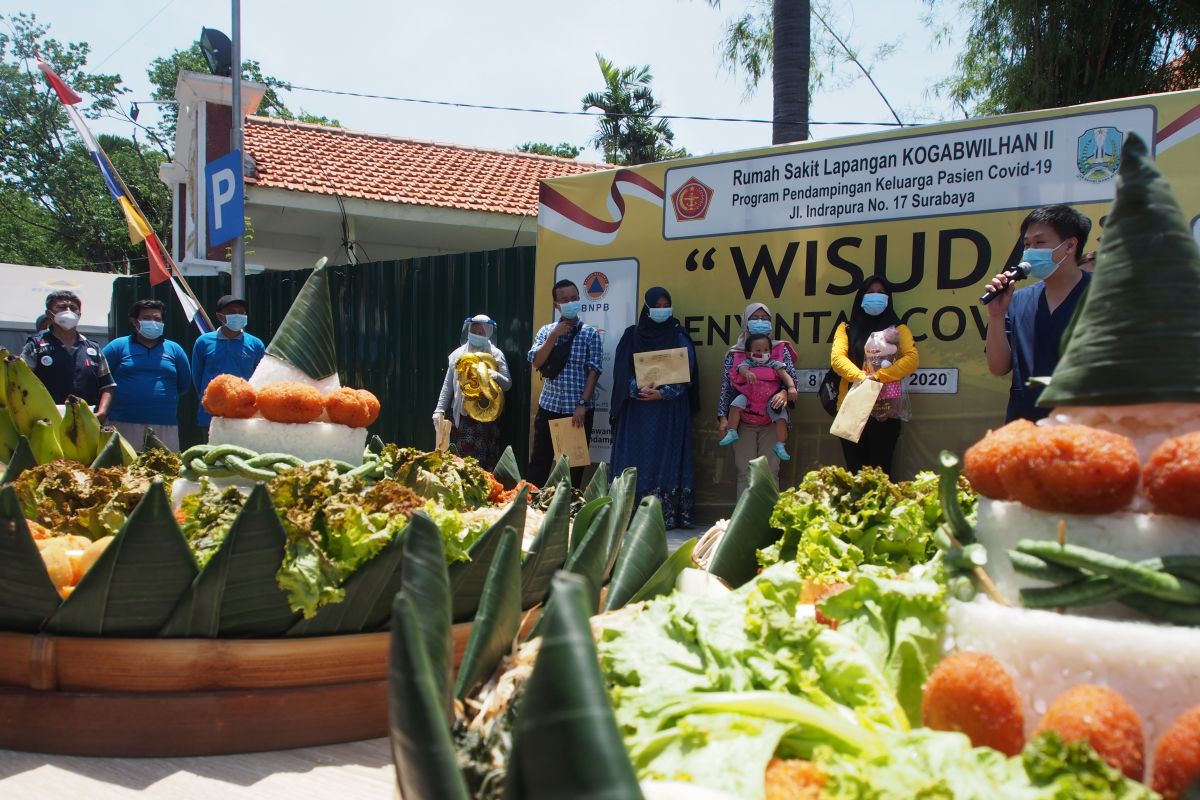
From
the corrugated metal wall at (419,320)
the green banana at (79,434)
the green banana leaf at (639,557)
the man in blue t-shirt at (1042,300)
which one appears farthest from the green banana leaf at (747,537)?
the corrugated metal wall at (419,320)

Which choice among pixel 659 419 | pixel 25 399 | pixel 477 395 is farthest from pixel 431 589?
pixel 477 395

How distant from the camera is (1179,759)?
1048 mm

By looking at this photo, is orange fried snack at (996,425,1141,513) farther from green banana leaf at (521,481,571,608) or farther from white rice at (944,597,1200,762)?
green banana leaf at (521,481,571,608)

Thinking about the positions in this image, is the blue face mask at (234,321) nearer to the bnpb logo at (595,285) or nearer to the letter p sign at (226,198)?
the bnpb logo at (595,285)

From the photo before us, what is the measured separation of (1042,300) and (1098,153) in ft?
7.11

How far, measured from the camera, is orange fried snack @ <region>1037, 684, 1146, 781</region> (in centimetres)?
108

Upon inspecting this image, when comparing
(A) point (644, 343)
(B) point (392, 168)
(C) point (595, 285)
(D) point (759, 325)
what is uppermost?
(B) point (392, 168)

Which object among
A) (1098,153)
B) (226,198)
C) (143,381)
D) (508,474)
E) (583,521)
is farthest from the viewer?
(226,198)

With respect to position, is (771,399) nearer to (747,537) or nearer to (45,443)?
(747,537)

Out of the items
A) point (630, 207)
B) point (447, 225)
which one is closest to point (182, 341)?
point (447, 225)

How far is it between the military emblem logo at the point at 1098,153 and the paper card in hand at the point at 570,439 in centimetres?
400

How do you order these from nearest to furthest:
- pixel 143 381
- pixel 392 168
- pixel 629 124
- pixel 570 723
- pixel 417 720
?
pixel 570 723 < pixel 417 720 < pixel 143 381 < pixel 392 168 < pixel 629 124

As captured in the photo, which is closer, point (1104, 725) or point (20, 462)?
point (1104, 725)

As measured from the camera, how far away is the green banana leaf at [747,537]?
235 centimetres
